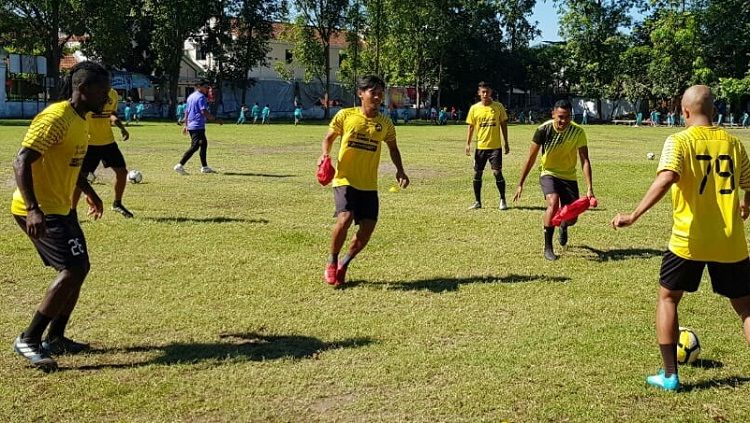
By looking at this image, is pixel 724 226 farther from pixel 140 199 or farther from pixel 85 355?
pixel 140 199

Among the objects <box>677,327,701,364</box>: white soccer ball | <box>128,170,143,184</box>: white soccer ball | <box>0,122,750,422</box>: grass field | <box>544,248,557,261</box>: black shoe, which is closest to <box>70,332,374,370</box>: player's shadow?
<box>0,122,750,422</box>: grass field

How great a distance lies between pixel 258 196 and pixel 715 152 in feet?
33.6

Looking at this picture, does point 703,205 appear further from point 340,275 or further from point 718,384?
point 340,275

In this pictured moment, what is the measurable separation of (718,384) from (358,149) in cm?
405

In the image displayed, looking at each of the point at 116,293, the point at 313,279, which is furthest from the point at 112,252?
the point at 313,279

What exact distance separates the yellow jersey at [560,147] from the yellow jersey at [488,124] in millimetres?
3338

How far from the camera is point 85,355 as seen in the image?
559 cm

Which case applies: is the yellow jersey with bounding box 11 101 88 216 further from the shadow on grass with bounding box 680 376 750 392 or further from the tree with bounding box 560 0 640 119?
the tree with bounding box 560 0 640 119

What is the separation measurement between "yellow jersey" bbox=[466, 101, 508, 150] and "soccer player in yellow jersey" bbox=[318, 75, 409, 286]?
17.3ft

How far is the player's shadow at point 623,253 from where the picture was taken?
9.28m

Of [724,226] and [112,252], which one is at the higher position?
[724,226]

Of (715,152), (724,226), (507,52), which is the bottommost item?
(724,226)

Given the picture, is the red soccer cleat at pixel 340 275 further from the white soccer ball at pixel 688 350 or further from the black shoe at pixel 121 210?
the black shoe at pixel 121 210

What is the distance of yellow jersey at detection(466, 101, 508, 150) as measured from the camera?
12875 mm
